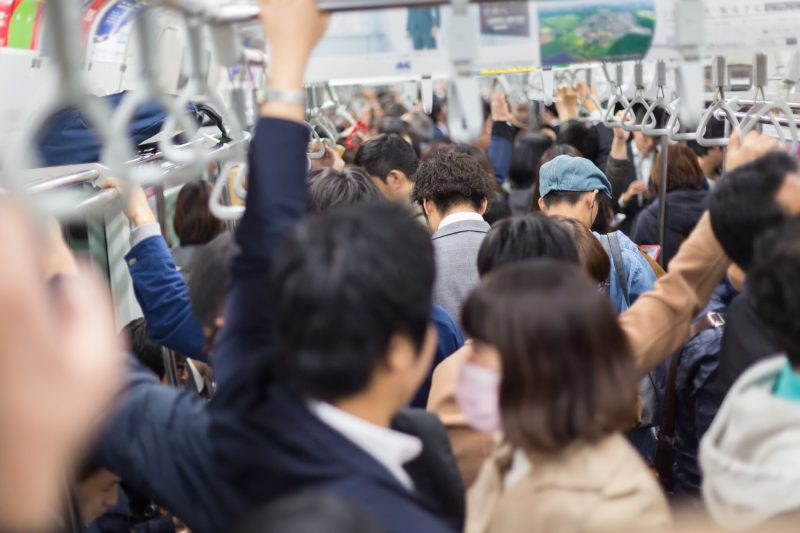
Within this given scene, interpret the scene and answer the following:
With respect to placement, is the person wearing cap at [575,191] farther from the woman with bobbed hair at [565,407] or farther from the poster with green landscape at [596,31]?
the woman with bobbed hair at [565,407]

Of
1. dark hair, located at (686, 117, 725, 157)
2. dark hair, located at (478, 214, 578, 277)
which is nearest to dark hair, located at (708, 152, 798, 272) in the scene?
dark hair, located at (478, 214, 578, 277)

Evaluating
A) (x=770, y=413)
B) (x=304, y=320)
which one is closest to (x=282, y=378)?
(x=304, y=320)

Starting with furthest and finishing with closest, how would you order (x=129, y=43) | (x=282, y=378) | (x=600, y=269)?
(x=129, y=43), (x=600, y=269), (x=282, y=378)

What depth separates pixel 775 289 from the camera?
1432 mm

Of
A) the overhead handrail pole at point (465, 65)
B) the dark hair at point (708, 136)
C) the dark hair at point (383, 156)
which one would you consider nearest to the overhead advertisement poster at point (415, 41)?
the overhead handrail pole at point (465, 65)

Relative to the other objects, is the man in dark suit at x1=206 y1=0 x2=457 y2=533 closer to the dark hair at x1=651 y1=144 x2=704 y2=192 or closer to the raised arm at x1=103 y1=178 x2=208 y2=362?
the raised arm at x1=103 y1=178 x2=208 y2=362

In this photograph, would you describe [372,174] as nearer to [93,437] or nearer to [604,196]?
[604,196]

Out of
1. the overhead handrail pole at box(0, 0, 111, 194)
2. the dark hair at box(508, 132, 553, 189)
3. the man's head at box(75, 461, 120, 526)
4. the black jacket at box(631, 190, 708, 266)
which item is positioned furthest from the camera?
the dark hair at box(508, 132, 553, 189)

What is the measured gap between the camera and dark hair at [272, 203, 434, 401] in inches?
48.6

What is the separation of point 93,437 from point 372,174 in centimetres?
287

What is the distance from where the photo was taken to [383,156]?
4.25m

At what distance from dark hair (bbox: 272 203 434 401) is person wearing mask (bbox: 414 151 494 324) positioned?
1.76 metres

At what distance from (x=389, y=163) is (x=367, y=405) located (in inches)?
119

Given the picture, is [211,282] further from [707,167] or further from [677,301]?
[707,167]
